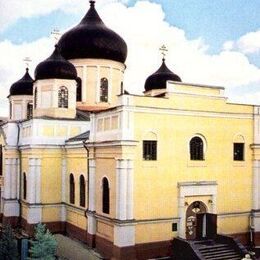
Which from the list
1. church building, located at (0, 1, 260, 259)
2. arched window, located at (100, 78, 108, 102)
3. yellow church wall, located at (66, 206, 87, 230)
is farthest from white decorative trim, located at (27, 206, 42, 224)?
arched window, located at (100, 78, 108, 102)

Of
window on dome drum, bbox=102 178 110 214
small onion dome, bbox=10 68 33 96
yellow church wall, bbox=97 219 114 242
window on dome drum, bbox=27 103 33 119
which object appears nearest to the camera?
yellow church wall, bbox=97 219 114 242

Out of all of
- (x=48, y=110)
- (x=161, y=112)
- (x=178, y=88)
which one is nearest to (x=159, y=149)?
(x=161, y=112)

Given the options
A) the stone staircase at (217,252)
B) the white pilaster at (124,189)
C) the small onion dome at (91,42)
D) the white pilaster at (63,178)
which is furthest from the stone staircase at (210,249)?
the small onion dome at (91,42)

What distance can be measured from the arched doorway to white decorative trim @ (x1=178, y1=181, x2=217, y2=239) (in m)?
0.32

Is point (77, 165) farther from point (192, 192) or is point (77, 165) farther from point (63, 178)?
point (192, 192)

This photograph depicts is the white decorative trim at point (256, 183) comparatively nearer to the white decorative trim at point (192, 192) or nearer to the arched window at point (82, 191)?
the white decorative trim at point (192, 192)

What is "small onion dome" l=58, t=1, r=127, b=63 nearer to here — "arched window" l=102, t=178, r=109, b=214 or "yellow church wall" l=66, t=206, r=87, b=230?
"yellow church wall" l=66, t=206, r=87, b=230

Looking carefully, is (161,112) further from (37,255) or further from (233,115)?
(37,255)

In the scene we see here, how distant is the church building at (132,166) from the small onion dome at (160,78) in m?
5.72

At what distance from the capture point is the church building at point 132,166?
752 inches

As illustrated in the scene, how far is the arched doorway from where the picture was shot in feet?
67.4

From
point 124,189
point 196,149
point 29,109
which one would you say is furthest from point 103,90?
point 124,189

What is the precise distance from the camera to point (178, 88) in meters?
20.2

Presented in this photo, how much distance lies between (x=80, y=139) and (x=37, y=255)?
6583 millimetres
